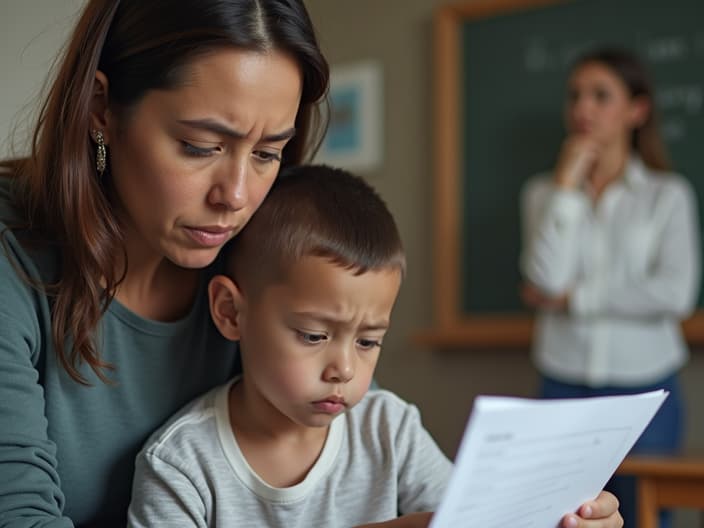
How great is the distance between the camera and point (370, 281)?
1122mm

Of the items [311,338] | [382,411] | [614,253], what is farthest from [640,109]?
[311,338]

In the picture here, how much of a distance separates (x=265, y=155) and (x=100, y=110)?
7.8 inches

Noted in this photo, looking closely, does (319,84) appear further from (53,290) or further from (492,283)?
(492,283)

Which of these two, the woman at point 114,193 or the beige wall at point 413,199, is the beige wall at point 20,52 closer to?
the woman at point 114,193

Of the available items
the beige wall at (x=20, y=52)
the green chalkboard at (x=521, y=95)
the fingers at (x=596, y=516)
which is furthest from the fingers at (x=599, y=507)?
the green chalkboard at (x=521, y=95)

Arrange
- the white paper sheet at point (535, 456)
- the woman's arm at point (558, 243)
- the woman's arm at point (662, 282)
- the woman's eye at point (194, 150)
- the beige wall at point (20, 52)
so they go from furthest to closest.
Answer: the woman's arm at point (558, 243) < the woman's arm at point (662, 282) < the beige wall at point (20, 52) < the woman's eye at point (194, 150) < the white paper sheet at point (535, 456)

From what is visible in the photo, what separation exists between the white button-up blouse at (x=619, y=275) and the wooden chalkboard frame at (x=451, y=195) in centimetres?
43

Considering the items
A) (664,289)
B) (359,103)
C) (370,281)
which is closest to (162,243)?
(370,281)

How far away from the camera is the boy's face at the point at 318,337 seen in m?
1.09

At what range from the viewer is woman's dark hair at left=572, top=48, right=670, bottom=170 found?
2842 mm

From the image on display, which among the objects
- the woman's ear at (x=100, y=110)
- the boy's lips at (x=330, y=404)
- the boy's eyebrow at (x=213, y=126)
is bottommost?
the boy's lips at (x=330, y=404)

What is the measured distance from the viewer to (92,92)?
3.49 ft

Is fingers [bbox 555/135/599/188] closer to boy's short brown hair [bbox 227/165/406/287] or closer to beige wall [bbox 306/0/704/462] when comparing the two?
beige wall [bbox 306/0/704/462]

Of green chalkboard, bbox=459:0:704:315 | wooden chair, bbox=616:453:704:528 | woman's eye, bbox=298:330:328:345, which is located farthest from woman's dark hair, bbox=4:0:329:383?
green chalkboard, bbox=459:0:704:315
